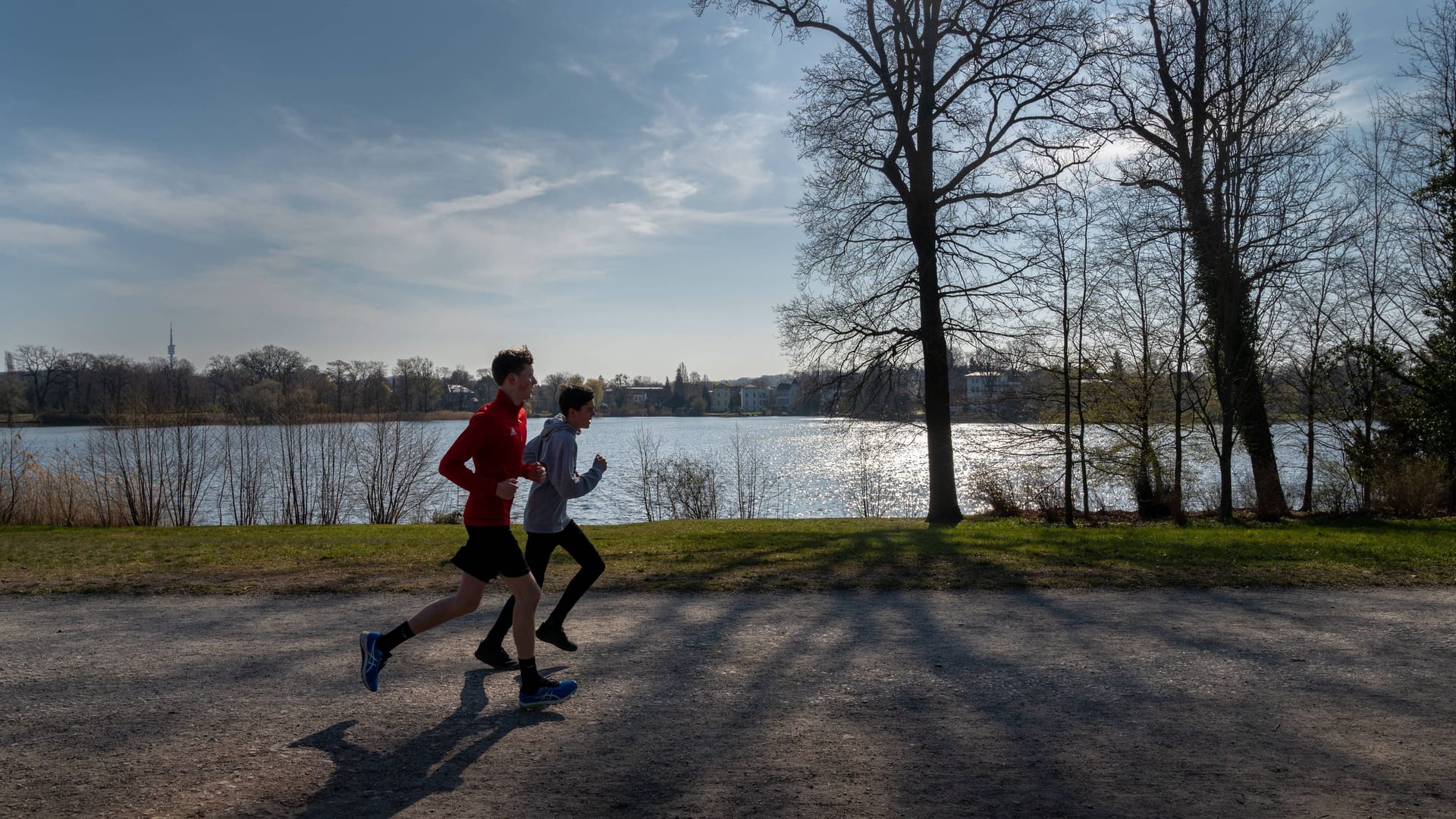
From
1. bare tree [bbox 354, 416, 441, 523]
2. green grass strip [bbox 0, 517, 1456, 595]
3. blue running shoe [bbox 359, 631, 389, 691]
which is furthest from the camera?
bare tree [bbox 354, 416, 441, 523]

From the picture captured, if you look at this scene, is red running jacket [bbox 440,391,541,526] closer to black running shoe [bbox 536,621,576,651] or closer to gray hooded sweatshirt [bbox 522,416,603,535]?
gray hooded sweatshirt [bbox 522,416,603,535]

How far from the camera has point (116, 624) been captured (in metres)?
6.78

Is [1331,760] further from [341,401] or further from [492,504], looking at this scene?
[341,401]

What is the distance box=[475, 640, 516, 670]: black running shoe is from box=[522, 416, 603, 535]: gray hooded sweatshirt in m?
0.85

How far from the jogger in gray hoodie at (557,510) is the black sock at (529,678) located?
354 millimetres

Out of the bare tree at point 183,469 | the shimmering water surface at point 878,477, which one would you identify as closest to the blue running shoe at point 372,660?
the shimmering water surface at point 878,477

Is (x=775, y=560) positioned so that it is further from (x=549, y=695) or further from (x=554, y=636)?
(x=549, y=695)

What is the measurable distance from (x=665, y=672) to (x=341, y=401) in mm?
18972

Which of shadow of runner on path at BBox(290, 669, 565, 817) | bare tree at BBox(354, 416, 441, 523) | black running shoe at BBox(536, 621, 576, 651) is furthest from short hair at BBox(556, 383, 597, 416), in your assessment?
bare tree at BBox(354, 416, 441, 523)

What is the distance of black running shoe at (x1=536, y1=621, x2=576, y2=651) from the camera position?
5730mm

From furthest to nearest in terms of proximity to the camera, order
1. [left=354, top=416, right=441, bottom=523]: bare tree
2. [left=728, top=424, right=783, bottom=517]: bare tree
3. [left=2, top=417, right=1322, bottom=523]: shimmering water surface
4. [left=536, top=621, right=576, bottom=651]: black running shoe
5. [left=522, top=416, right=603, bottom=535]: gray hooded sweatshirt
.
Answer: [left=728, top=424, right=783, bottom=517]: bare tree < [left=354, top=416, right=441, bottom=523]: bare tree < [left=2, top=417, right=1322, bottom=523]: shimmering water surface < [left=536, top=621, right=576, bottom=651]: black running shoe < [left=522, top=416, right=603, bottom=535]: gray hooded sweatshirt

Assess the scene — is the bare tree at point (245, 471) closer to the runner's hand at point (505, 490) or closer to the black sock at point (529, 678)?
the black sock at point (529, 678)

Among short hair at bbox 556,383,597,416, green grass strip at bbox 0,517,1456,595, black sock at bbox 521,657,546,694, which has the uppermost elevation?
short hair at bbox 556,383,597,416

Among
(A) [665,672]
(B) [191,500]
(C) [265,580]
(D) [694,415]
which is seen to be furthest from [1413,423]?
(D) [694,415]
